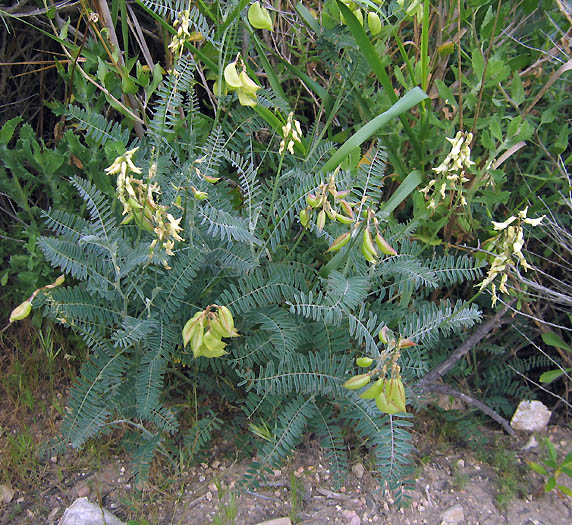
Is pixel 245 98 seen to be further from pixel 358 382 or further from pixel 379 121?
pixel 358 382

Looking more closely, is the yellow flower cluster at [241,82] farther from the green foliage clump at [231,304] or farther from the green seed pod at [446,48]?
the green seed pod at [446,48]

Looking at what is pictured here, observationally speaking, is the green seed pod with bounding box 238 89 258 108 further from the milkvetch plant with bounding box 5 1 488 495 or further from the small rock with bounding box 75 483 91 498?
the small rock with bounding box 75 483 91 498

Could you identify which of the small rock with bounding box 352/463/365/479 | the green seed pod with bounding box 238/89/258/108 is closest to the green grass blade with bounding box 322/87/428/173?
the green seed pod with bounding box 238/89/258/108

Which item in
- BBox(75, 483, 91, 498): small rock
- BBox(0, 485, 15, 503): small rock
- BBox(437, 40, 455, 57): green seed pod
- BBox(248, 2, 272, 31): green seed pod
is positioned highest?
BBox(248, 2, 272, 31): green seed pod

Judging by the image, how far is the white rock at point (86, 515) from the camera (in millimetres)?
1488

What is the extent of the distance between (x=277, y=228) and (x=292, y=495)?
768 mm

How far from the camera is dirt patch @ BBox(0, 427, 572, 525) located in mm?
1580

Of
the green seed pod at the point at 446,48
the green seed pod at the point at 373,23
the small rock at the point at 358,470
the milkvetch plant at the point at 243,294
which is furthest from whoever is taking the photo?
the green seed pod at the point at 446,48

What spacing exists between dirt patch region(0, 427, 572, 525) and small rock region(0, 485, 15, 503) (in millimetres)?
16

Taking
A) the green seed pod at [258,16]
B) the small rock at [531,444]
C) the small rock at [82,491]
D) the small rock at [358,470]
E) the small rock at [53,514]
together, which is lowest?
the small rock at [53,514]

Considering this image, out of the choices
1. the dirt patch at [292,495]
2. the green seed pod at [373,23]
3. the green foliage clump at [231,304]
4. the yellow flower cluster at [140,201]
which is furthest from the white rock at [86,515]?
the green seed pod at [373,23]

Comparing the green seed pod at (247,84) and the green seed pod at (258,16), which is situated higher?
the green seed pod at (258,16)

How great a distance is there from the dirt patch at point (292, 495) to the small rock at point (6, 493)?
0.02 meters

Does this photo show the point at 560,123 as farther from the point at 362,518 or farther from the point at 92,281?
the point at 92,281
